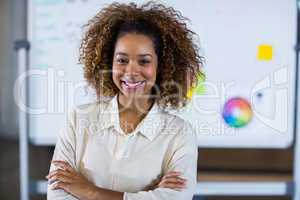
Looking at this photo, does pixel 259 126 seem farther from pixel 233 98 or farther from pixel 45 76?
pixel 45 76

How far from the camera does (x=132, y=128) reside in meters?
0.95

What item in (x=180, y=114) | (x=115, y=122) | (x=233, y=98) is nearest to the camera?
(x=115, y=122)

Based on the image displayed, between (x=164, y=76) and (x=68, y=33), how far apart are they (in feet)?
1.56

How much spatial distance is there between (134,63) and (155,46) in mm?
65

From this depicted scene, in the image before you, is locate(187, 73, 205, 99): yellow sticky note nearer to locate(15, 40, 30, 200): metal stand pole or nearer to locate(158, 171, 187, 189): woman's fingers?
locate(158, 171, 187, 189): woman's fingers

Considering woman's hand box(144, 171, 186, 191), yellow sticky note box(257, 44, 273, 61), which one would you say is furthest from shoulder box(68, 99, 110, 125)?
yellow sticky note box(257, 44, 273, 61)

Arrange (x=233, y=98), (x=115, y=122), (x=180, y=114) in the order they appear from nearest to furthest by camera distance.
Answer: (x=115, y=122), (x=180, y=114), (x=233, y=98)

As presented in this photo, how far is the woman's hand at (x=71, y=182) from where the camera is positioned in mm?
898

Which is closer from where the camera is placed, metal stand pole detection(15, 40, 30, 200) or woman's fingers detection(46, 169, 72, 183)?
woman's fingers detection(46, 169, 72, 183)

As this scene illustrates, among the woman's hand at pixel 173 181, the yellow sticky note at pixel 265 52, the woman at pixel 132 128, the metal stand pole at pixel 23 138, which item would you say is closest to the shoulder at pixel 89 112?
the woman at pixel 132 128

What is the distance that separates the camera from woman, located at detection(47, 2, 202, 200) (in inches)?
35.7

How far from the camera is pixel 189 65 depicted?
3.30 ft

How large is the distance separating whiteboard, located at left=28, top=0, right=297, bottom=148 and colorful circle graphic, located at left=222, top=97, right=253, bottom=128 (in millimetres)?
11

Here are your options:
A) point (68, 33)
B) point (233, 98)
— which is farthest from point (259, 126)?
point (68, 33)
